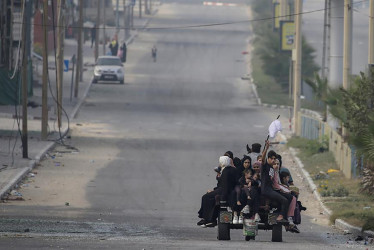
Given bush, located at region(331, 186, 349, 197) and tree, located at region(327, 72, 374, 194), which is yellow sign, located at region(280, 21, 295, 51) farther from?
bush, located at region(331, 186, 349, 197)

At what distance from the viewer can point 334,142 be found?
3859 cm

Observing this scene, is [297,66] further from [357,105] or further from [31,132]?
[357,105]

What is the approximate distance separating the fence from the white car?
24.3m

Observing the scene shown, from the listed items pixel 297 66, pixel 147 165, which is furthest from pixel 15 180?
pixel 297 66

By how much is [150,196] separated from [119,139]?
14.1 meters

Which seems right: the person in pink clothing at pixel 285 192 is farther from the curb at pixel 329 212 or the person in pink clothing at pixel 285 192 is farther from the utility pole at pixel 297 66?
the utility pole at pixel 297 66

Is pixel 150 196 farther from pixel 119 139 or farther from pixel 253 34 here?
pixel 253 34

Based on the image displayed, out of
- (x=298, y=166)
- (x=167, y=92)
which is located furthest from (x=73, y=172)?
(x=167, y=92)

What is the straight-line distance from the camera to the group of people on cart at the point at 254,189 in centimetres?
1962

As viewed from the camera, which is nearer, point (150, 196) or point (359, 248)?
point (359, 248)

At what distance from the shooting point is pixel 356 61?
85.6 meters

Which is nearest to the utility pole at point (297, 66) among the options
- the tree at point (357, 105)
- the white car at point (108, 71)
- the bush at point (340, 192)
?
the tree at point (357, 105)

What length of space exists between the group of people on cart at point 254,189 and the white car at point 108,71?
49396 millimetres

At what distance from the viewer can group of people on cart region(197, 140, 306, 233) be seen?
64.4 ft
